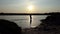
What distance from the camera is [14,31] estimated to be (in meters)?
3.23

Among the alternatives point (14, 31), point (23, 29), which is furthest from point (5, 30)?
point (23, 29)

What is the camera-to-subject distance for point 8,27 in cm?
333

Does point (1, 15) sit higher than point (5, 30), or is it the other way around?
point (1, 15)

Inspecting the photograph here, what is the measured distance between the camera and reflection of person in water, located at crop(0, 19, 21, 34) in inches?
126

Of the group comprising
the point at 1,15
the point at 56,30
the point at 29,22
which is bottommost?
the point at 56,30

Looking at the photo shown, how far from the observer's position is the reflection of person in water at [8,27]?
320 centimetres

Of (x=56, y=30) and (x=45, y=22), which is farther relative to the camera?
(x=45, y=22)

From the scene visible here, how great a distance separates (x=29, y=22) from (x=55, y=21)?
2.49ft

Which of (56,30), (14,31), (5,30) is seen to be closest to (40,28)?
(56,30)

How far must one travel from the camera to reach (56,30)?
3273mm

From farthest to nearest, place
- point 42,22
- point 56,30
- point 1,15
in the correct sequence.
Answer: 1. point 42,22
2. point 56,30
3. point 1,15

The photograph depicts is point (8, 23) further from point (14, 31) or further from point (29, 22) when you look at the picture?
point (29, 22)

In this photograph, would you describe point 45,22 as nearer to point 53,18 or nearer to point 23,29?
point 53,18

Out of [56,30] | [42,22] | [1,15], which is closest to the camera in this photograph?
[1,15]
